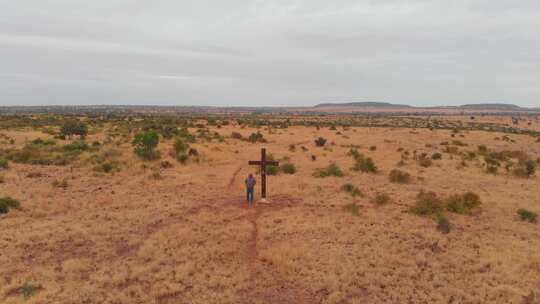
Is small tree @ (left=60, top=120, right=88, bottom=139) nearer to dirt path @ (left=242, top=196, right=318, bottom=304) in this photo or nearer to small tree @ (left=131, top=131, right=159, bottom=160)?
small tree @ (left=131, top=131, right=159, bottom=160)

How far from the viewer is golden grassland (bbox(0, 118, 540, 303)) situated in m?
8.42

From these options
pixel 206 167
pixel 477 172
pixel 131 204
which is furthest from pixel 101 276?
pixel 477 172

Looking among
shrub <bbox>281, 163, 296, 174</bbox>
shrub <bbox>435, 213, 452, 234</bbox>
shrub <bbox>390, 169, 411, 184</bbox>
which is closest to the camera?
shrub <bbox>435, 213, 452, 234</bbox>

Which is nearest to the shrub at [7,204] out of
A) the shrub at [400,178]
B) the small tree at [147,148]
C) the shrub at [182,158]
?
the shrub at [182,158]

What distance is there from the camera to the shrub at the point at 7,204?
43.9 ft

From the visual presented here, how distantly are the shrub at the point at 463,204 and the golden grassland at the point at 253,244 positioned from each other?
0.35 metres

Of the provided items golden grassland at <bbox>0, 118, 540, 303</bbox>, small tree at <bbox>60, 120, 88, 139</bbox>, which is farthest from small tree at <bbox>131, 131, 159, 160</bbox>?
small tree at <bbox>60, 120, 88, 139</bbox>

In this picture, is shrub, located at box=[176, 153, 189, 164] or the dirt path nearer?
the dirt path

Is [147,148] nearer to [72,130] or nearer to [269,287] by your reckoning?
[72,130]

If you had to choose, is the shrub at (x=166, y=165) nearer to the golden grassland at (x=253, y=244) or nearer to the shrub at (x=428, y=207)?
the golden grassland at (x=253, y=244)

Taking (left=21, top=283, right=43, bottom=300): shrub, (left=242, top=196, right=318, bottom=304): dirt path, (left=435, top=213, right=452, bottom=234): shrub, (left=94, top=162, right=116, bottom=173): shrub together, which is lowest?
(left=242, top=196, right=318, bottom=304): dirt path

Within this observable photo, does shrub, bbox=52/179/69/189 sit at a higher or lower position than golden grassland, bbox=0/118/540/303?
higher

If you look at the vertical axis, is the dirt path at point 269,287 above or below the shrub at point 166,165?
below

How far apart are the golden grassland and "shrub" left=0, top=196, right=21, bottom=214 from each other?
0.28 metres
